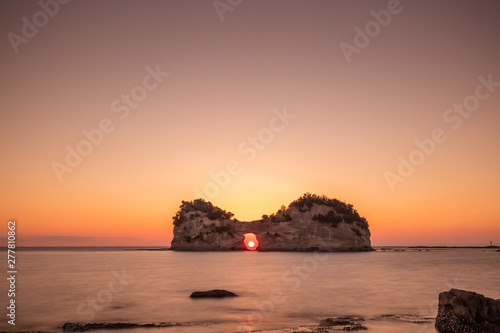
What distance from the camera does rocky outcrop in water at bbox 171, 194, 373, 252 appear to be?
103375 mm

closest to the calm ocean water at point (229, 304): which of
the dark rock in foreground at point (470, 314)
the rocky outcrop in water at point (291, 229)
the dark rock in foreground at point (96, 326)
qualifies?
the dark rock in foreground at point (96, 326)

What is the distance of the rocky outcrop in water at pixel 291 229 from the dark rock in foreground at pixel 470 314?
91620mm

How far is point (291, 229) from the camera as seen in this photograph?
105938 mm

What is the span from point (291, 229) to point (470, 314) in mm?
94848

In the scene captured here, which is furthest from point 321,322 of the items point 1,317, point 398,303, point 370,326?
point 1,317

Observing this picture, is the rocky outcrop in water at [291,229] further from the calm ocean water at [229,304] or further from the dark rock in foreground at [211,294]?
the dark rock in foreground at [211,294]

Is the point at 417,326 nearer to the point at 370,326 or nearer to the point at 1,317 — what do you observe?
the point at 370,326

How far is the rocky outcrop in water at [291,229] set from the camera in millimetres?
103375

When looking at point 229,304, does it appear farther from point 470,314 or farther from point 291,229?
point 291,229

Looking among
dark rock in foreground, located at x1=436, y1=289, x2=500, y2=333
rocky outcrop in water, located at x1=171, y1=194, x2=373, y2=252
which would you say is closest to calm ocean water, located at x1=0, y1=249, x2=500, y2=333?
dark rock in foreground, located at x1=436, y1=289, x2=500, y2=333

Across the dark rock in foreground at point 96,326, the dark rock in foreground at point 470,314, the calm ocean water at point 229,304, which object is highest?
the dark rock in foreground at point 470,314

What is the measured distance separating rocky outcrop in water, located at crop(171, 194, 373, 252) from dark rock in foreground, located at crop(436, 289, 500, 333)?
91620 mm

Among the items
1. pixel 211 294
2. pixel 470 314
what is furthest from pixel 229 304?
pixel 470 314

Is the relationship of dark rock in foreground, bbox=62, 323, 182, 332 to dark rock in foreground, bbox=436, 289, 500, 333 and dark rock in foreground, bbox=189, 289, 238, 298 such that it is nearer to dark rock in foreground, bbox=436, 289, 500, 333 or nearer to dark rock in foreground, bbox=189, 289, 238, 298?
dark rock in foreground, bbox=189, 289, 238, 298
